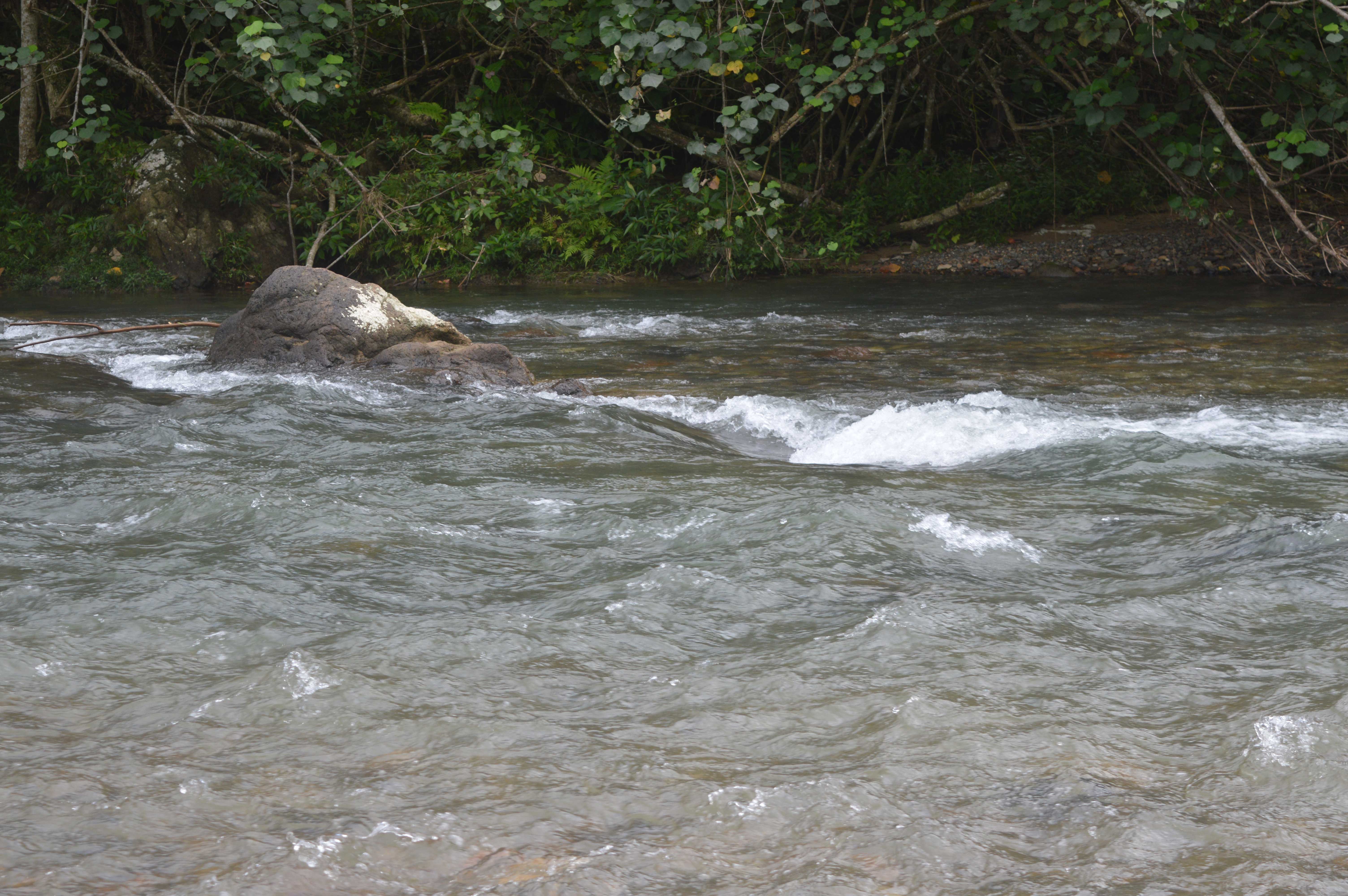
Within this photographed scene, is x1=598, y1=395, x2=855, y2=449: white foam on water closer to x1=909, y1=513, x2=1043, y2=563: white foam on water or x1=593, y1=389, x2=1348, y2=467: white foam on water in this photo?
x1=593, y1=389, x2=1348, y2=467: white foam on water

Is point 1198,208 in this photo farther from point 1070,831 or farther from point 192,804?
point 192,804

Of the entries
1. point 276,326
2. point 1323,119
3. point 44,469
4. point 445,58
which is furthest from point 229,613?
point 445,58

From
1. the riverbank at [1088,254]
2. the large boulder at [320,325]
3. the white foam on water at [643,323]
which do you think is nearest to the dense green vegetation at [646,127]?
the riverbank at [1088,254]

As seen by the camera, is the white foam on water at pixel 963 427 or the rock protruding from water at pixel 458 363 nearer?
the white foam on water at pixel 963 427

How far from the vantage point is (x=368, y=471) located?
5.02 meters

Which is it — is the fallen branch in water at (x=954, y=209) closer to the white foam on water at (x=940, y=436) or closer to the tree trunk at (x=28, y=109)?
the white foam on water at (x=940, y=436)

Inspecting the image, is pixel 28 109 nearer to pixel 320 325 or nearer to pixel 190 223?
pixel 190 223

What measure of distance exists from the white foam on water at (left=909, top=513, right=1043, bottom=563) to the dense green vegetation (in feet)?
19.5

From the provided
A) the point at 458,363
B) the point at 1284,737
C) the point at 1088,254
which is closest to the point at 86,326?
the point at 458,363

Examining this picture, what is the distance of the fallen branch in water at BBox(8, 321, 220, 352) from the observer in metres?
8.45

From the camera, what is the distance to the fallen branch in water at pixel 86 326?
8.45 metres

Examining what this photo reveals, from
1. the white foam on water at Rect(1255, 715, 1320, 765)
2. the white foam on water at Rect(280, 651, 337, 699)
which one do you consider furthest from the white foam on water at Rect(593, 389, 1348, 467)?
the white foam on water at Rect(280, 651, 337, 699)

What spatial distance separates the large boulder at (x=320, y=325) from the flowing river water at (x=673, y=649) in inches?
51.2

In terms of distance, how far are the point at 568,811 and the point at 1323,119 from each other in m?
10.5
